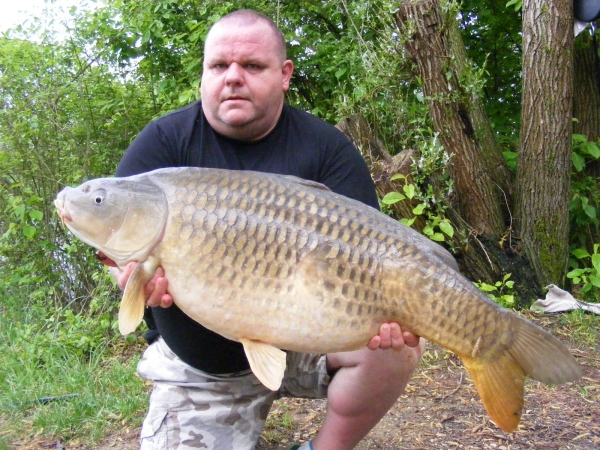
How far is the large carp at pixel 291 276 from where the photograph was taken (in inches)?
54.9

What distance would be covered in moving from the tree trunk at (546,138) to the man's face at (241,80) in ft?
6.52

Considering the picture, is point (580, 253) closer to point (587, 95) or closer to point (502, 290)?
point (502, 290)

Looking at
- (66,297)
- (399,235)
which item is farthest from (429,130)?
(66,297)

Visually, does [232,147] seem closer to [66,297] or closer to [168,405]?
[168,405]

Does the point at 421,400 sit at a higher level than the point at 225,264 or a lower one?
lower

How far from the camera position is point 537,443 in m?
2.05

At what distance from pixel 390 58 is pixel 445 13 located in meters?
0.38

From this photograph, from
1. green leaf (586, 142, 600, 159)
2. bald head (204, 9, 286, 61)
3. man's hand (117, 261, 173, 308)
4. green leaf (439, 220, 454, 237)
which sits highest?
bald head (204, 9, 286, 61)

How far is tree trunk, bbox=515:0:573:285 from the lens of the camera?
3.29 meters

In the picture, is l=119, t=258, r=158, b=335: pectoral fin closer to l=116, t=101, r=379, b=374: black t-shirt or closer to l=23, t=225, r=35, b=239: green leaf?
l=116, t=101, r=379, b=374: black t-shirt

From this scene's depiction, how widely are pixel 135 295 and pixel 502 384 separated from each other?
0.85 metres

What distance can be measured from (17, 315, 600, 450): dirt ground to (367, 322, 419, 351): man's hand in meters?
0.72

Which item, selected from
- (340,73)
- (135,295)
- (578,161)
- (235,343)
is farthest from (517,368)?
(340,73)

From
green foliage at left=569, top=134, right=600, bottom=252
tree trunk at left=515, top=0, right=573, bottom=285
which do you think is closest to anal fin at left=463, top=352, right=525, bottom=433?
tree trunk at left=515, top=0, right=573, bottom=285
